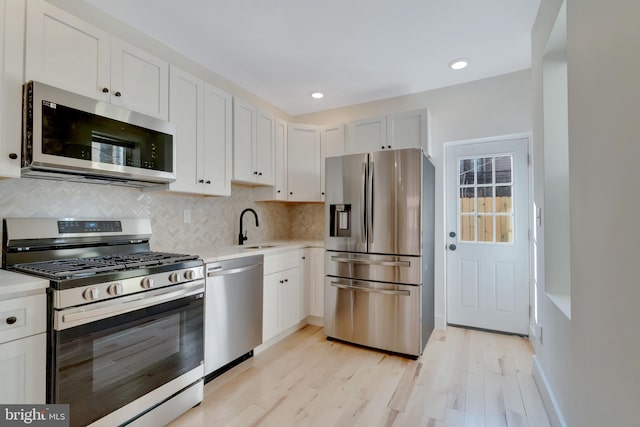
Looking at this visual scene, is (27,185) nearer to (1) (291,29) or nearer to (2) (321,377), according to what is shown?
(1) (291,29)

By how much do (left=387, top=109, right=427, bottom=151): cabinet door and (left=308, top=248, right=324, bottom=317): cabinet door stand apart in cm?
148

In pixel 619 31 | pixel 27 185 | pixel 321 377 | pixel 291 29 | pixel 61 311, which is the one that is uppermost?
pixel 291 29

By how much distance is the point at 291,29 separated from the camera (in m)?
2.30

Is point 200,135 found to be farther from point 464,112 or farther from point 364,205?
point 464,112

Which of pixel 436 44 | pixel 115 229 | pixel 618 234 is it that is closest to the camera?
pixel 618 234

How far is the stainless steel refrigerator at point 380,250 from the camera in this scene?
2631 mm

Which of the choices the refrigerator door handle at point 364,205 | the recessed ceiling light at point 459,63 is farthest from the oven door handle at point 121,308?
the recessed ceiling light at point 459,63

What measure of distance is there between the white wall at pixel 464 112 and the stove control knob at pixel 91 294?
299 cm

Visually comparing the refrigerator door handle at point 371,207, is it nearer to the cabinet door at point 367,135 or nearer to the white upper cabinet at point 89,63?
the cabinet door at point 367,135

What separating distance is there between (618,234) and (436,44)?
217cm

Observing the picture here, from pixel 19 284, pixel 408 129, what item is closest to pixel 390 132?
pixel 408 129

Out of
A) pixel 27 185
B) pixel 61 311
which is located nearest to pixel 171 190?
pixel 27 185

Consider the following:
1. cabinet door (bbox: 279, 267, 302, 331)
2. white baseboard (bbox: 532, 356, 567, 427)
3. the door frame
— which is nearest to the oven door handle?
cabinet door (bbox: 279, 267, 302, 331)

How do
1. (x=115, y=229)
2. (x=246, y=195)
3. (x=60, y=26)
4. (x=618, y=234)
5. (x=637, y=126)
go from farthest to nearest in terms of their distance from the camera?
(x=246, y=195)
(x=115, y=229)
(x=60, y=26)
(x=618, y=234)
(x=637, y=126)
